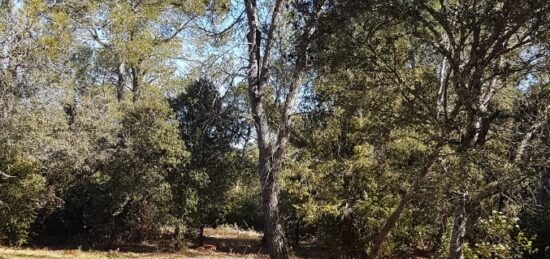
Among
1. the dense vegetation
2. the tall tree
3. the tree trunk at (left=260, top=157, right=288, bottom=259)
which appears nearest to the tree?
the dense vegetation

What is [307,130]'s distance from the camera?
9.55 m

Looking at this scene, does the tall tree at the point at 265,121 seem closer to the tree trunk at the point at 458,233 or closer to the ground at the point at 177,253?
the tree trunk at the point at 458,233

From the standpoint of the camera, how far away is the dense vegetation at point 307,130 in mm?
5562

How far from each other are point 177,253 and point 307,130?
1001cm

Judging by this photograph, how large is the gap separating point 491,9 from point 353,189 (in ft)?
29.2

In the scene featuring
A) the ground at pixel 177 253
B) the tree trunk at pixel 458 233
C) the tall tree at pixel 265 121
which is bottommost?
the ground at pixel 177 253

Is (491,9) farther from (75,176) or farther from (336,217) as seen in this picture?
(75,176)

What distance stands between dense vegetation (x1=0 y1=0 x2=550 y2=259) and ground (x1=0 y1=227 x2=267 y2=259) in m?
0.78

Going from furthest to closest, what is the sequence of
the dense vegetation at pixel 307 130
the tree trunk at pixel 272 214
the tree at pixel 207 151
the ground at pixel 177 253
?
the tree at pixel 207 151 < the ground at pixel 177 253 < the tree trunk at pixel 272 214 < the dense vegetation at pixel 307 130

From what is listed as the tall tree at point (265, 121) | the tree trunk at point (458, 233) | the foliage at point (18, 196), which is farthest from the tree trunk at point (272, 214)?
the foliage at point (18, 196)

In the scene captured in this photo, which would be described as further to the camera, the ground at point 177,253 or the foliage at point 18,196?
the foliage at point 18,196

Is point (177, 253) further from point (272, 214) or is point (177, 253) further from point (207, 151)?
point (272, 214)

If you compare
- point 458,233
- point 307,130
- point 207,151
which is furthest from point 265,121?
point 207,151

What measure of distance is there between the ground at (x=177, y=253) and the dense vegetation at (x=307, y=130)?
775 millimetres
